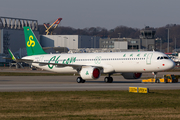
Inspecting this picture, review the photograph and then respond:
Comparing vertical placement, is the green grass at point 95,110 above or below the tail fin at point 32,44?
below

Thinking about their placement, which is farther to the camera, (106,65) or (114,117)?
(106,65)

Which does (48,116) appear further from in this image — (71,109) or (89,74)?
(89,74)

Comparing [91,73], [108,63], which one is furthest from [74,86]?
[108,63]

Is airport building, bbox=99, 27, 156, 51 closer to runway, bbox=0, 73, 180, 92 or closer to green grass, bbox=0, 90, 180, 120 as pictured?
runway, bbox=0, 73, 180, 92

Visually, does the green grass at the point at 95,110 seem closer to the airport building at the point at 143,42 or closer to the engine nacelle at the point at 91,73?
the engine nacelle at the point at 91,73

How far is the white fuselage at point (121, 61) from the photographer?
3969 cm

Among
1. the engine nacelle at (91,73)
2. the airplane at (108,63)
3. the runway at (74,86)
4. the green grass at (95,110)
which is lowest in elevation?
the runway at (74,86)

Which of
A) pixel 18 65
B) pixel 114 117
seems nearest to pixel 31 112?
pixel 114 117

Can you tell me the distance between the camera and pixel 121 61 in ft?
136

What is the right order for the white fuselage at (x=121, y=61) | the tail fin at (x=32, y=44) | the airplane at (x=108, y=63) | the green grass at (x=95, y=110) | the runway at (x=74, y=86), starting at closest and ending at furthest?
1. the green grass at (x=95, y=110)
2. the runway at (x=74, y=86)
3. the white fuselage at (x=121, y=61)
4. the airplane at (x=108, y=63)
5. the tail fin at (x=32, y=44)

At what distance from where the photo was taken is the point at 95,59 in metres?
44.5

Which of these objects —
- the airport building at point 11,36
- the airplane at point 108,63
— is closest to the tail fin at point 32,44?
the airplane at point 108,63

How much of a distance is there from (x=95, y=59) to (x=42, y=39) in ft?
450

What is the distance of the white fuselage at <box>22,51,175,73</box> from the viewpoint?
39.7 meters
